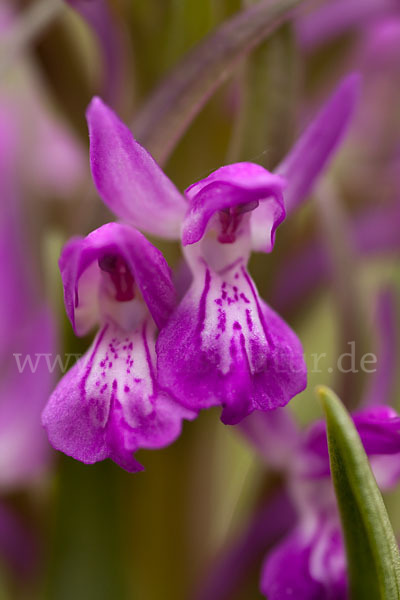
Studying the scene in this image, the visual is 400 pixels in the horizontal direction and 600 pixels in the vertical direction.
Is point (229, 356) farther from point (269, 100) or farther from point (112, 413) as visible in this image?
point (269, 100)

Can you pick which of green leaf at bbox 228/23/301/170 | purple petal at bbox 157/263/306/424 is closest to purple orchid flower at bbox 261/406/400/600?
purple petal at bbox 157/263/306/424

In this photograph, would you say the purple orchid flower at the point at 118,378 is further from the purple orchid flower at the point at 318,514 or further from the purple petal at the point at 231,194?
the purple orchid flower at the point at 318,514

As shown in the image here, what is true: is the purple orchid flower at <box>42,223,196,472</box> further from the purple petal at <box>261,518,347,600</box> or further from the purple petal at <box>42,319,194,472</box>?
the purple petal at <box>261,518,347,600</box>

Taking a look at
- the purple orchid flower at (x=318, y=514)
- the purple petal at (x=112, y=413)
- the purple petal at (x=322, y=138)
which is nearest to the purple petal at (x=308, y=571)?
the purple orchid flower at (x=318, y=514)

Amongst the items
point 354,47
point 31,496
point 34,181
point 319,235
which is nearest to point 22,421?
point 31,496

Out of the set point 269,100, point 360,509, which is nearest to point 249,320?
point 360,509

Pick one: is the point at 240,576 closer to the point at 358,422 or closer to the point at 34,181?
Answer: the point at 358,422
